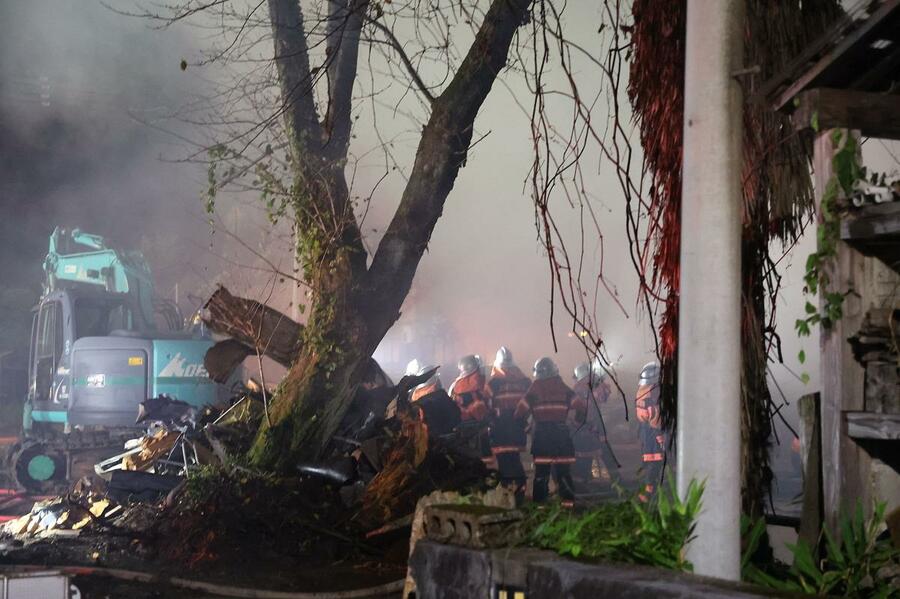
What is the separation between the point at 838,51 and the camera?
4.63 m

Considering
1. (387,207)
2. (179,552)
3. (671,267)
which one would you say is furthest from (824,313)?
(387,207)

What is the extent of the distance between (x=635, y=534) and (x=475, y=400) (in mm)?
10438

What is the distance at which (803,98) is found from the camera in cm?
491

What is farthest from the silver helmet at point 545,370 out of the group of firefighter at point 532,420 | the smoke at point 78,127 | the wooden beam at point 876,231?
the smoke at point 78,127

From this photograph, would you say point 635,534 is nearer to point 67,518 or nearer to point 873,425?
point 873,425

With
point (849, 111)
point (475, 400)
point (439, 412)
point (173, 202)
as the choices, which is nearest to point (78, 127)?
point (173, 202)

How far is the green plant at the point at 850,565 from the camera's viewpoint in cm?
420

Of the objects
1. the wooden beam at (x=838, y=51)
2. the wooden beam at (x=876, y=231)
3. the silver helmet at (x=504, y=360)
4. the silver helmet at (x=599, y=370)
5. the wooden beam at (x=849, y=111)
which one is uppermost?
the wooden beam at (x=838, y=51)

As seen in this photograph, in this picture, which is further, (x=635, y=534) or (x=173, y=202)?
(x=173, y=202)

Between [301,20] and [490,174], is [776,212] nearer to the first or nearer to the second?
[301,20]

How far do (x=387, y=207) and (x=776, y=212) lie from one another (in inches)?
1390

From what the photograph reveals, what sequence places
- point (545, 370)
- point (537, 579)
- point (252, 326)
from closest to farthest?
point (537, 579) → point (252, 326) → point (545, 370)

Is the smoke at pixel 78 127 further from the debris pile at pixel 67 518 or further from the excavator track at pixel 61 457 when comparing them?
the debris pile at pixel 67 518

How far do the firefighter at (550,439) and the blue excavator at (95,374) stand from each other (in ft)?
20.8
